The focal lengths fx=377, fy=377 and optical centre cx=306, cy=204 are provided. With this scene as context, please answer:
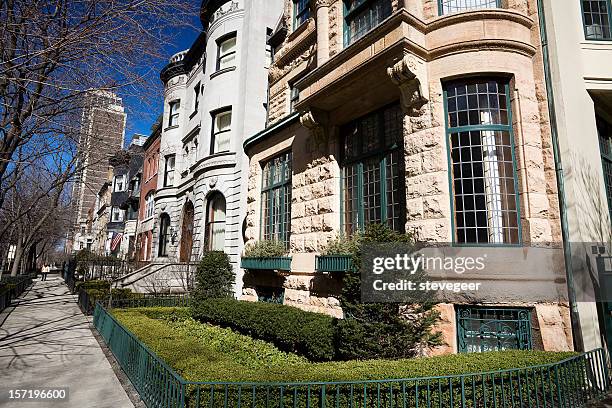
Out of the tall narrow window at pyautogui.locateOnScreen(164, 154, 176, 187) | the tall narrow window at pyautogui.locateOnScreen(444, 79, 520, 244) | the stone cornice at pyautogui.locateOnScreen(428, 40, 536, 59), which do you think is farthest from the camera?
the tall narrow window at pyautogui.locateOnScreen(164, 154, 176, 187)

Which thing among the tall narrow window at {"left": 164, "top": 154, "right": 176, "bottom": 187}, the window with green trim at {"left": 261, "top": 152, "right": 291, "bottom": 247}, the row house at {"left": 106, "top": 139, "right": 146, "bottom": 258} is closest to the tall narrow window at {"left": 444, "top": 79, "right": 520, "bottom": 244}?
the window with green trim at {"left": 261, "top": 152, "right": 291, "bottom": 247}

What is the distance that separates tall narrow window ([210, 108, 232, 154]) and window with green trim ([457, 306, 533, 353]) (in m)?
15.8

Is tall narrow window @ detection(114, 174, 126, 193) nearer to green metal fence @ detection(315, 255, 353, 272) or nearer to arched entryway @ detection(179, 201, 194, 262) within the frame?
arched entryway @ detection(179, 201, 194, 262)

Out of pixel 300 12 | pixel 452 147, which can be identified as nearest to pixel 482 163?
pixel 452 147

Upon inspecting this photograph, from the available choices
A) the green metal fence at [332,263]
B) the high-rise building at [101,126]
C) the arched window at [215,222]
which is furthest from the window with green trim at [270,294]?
the high-rise building at [101,126]

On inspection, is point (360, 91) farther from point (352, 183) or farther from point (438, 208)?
point (438, 208)

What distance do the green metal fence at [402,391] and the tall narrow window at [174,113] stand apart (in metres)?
26.2

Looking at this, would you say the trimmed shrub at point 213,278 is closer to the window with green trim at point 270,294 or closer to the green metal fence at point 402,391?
the window with green trim at point 270,294

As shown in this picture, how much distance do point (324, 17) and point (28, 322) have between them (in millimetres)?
15169

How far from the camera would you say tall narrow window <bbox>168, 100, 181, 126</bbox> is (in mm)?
29219

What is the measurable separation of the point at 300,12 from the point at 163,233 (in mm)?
18975

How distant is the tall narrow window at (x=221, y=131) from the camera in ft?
67.9

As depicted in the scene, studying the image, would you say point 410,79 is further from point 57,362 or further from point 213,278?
point 213,278

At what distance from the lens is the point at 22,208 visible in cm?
2552
